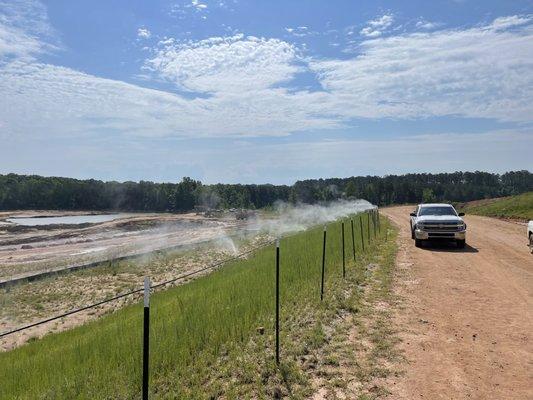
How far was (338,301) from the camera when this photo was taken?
33.9 ft

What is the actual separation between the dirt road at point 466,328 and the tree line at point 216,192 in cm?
9604

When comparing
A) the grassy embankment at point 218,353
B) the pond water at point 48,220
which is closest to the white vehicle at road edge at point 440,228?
the grassy embankment at point 218,353

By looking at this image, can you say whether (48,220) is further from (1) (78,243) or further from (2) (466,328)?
(2) (466,328)

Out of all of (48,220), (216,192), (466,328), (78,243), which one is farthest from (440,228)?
(216,192)

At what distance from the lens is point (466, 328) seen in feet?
28.2

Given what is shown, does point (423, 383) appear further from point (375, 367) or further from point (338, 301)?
point (338, 301)

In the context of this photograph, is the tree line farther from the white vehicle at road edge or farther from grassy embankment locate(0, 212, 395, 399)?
grassy embankment locate(0, 212, 395, 399)

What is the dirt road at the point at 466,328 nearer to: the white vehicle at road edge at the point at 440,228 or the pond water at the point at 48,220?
the white vehicle at road edge at the point at 440,228

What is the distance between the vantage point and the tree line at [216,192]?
124m

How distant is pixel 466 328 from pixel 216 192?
14144 centimetres

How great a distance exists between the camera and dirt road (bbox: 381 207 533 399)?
618cm

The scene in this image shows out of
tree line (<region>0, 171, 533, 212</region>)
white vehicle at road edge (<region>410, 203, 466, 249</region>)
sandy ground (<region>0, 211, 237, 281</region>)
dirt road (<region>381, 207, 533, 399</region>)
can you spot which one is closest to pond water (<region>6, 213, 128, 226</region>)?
sandy ground (<region>0, 211, 237, 281</region>)

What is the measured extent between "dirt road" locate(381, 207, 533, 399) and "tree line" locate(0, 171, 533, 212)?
96043 mm

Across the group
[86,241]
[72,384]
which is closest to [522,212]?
[72,384]
